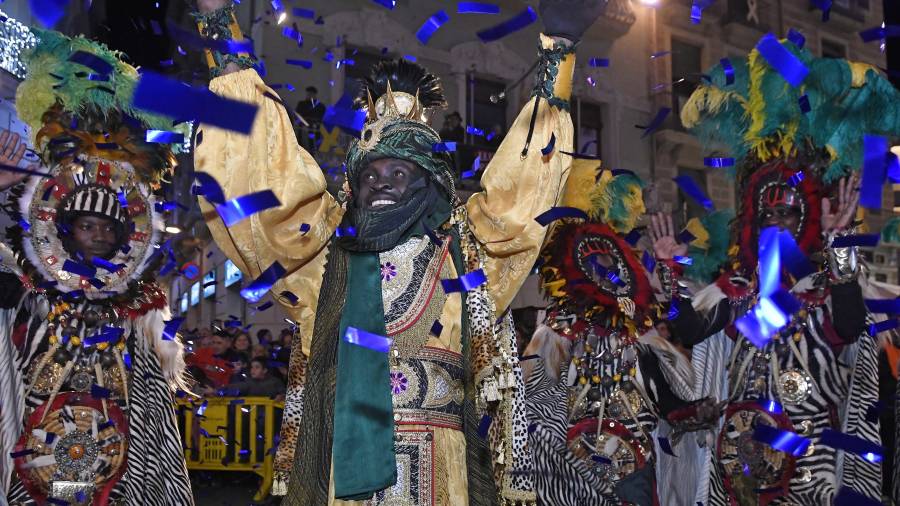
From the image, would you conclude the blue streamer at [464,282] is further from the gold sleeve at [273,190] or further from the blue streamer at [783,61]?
the blue streamer at [783,61]

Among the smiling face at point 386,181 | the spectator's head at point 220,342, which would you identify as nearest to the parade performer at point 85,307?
the smiling face at point 386,181

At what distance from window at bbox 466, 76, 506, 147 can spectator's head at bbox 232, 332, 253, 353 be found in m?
8.64

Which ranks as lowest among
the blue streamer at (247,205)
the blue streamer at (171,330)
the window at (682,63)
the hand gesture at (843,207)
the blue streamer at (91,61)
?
the blue streamer at (171,330)

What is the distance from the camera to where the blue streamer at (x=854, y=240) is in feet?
15.1

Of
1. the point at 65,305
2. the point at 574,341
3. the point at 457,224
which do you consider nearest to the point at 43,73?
the point at 65,305

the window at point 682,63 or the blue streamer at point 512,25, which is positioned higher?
the window at point 682,63

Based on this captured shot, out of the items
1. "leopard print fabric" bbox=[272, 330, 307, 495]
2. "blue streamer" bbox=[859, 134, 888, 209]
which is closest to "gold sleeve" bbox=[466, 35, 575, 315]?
"leopard print fabric" bbox=[272, 330, 307, 495]

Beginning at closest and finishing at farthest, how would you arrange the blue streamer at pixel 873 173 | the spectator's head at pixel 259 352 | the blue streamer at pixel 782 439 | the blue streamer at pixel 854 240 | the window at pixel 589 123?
the blue streamer at pixel 873 173
the blue streamer at pixel 854 240
the blue streamer at pixel 782 439
the spectator's head at pixel 259 352
the window at pixel 589 123

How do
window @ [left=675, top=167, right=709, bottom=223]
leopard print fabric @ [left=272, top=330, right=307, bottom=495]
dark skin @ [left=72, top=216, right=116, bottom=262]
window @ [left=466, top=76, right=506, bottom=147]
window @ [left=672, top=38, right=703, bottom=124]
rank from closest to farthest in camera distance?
1. leopard print fabric @ [left=272, top=330, right=307, bottom=495]
2. dark skin @ [left=72, top=216, right=116, bottom=262]
3. window @ [left=466, top=76, right=506, bottom=147]
4. window @ [left=675, top=167, right=709, bottom=223]
5. window @ [left=672, top=38, right=703, bottom=124]

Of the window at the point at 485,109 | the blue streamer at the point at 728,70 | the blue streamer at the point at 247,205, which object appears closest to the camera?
the blue streamer at the point at 247,205

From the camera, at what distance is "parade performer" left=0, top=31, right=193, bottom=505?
4.97 meters

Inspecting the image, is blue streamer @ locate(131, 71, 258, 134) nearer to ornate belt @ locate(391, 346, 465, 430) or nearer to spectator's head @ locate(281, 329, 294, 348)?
ornate belt @ locate(391, 346, 465, 430)

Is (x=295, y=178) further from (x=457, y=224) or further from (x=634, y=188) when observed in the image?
(x=634, y=188)

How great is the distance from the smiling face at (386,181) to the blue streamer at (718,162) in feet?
7.20
